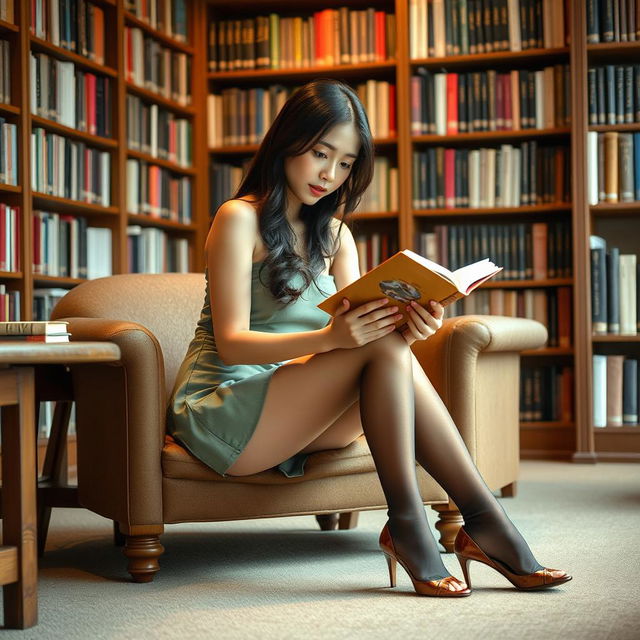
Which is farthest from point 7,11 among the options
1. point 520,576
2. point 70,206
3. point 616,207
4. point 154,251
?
point 520,576

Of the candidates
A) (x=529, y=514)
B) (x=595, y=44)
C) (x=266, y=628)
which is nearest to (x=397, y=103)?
(x=595, y=44)

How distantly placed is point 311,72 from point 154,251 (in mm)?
1115

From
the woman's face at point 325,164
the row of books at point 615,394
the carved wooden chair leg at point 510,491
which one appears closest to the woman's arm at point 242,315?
the woman's face at point 325,164

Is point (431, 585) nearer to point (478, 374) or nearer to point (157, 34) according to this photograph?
point (478, 374)

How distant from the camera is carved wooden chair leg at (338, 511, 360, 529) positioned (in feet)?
9.00

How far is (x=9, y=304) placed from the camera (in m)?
3.53

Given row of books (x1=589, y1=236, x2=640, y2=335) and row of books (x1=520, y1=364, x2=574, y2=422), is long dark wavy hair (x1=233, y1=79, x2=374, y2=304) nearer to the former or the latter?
row of books (x1=589, y1=236, x2=640, y2=335)

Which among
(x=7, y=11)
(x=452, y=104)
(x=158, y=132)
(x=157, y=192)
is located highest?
(x=7, y=11)

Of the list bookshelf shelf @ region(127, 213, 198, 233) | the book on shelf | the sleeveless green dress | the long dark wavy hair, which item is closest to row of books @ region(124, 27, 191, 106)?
bookshelf shelf @ region(127, 213, 198, 233)

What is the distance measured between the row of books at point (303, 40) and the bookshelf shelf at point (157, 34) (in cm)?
16

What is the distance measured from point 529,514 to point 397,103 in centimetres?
224

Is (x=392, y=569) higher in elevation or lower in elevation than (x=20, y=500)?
lower

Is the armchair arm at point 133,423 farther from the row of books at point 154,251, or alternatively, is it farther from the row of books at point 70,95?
the row of books at point 154,251

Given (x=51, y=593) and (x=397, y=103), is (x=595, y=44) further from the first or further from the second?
(x=51, y=593)
